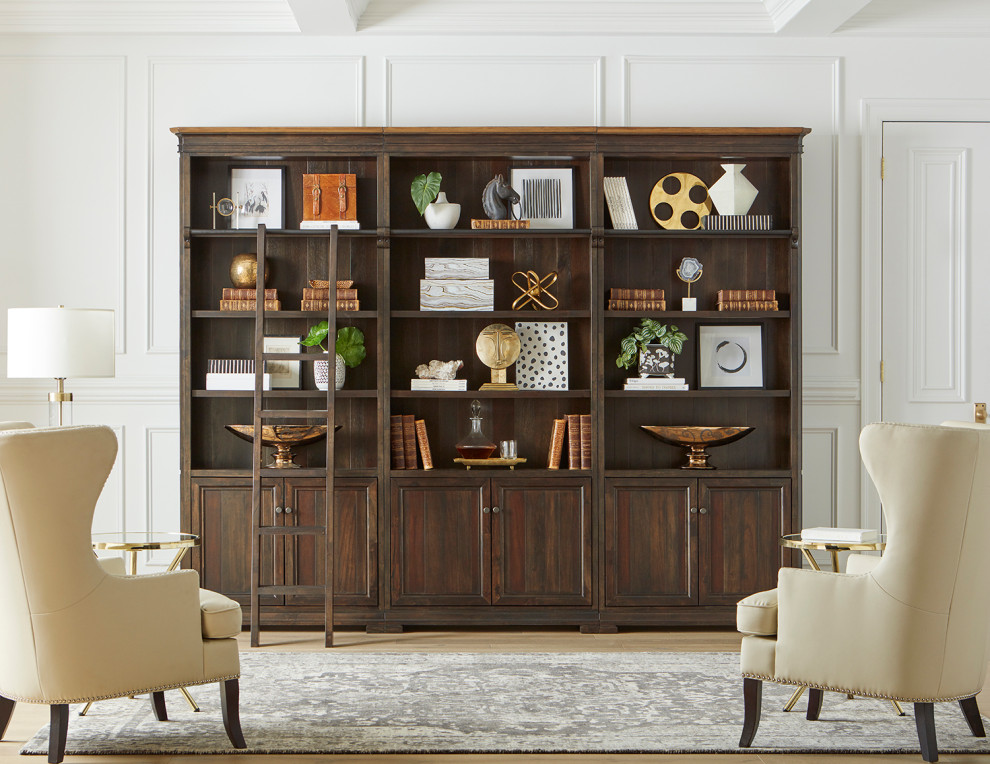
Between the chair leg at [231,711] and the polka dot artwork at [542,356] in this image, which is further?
the polka dot artwork at [542,356]

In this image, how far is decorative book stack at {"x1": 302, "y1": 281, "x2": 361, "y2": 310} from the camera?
15.7 feet

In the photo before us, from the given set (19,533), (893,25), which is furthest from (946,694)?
(893,25)

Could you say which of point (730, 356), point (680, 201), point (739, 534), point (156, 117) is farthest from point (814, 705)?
point (156, 117)

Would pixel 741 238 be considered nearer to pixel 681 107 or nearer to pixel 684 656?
pixel 681 107

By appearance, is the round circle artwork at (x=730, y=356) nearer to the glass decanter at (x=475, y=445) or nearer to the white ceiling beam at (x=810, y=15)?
the glass decanter at (x=475, y=445)

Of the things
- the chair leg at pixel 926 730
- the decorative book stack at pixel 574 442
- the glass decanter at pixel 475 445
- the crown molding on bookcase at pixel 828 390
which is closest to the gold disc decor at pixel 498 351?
the glass decanter at pixel 475 445

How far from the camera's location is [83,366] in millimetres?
3932

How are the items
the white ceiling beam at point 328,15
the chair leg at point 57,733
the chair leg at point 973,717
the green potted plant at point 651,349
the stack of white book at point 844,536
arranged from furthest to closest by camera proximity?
the green potted plant at point 651,349
the white ceiling beam at point 328,15
the stack of white book at point 844,536
the chair leg at point 973,717
the chair leg at point 57,733

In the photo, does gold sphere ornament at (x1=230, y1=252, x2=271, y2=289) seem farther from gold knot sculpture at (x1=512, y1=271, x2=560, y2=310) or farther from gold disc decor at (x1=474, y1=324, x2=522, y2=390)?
gold knot sculpture at (x1=512, y1=271, x2=560, y2=310)

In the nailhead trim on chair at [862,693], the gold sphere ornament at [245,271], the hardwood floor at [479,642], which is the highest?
the gold sphere ornament at [245,271]

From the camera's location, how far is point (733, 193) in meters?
4.84

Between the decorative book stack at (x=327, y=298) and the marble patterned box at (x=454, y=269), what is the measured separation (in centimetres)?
41

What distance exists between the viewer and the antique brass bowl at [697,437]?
4.72m

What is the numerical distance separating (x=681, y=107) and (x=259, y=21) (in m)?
2.37
